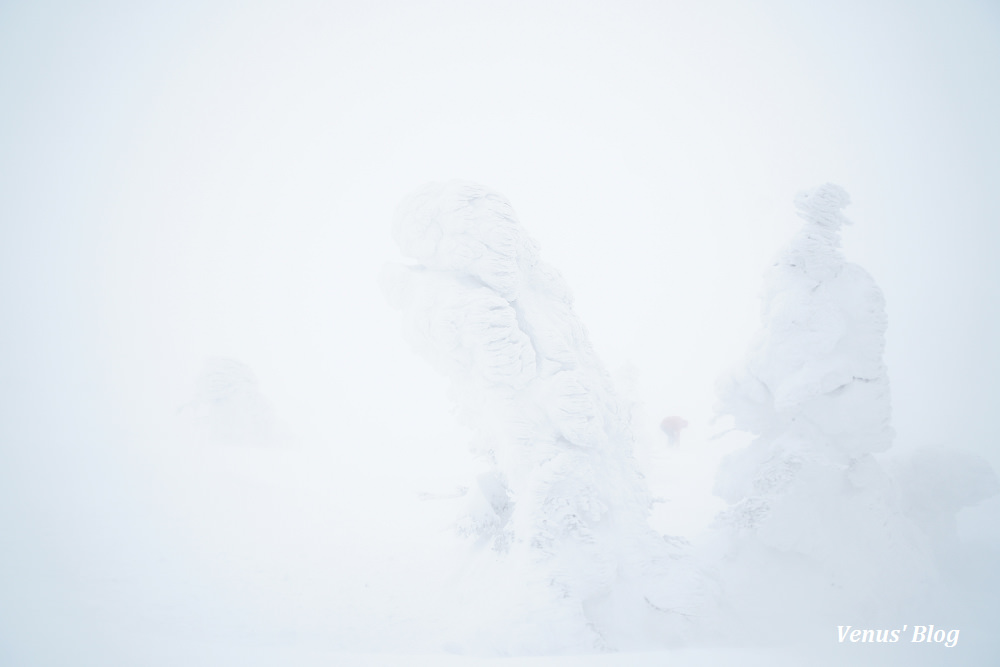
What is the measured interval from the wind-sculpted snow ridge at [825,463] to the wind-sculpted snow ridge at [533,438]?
2.32m

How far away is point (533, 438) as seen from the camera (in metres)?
9.08

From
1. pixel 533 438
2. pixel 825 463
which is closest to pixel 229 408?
pixel 533 438

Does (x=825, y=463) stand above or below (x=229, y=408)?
above

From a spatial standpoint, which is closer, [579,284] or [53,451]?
[53,451]

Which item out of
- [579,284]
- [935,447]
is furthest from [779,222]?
[935,447]

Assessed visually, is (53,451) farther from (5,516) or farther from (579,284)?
(579,284)

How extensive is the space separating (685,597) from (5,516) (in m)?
15.5

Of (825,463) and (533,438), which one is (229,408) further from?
(825,463)

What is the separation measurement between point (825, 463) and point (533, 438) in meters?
6.50

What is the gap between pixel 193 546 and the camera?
420 inches

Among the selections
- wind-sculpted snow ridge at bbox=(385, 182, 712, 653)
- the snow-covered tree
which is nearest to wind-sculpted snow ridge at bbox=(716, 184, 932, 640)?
wind-sculpted snow ridge at bbox=(385, 182, 712, 653)

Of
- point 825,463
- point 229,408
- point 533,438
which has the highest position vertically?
point 825,463

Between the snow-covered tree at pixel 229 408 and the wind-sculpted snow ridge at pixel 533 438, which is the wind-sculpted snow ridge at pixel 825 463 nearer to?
the wind-sculpted snow ridge at pixel 533 438

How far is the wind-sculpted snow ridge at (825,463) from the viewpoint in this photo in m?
9.15
